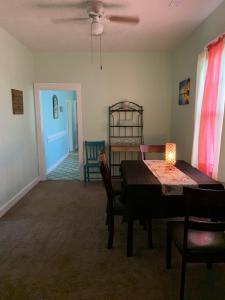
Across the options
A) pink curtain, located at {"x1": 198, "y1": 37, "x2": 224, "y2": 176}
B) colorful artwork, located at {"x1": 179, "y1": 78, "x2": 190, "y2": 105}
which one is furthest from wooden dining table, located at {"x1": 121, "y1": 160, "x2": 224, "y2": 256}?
colorful artwork, located at {"x1": 179, "y1": 78, "x2": 190, "y2": 105}

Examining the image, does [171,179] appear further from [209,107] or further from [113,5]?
[113,5]

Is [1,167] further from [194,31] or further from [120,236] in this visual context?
[194,31]

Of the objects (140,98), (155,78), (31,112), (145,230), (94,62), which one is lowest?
(145,230)

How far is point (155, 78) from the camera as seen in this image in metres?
4.69

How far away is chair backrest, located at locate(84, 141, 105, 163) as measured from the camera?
473 centimetres

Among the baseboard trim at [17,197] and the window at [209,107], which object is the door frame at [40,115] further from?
the window at [209,107]

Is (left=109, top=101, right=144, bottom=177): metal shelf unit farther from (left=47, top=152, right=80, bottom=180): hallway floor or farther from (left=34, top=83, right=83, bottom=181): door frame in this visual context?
(left=47, top=152, right=80, bottom=180): hallway floor

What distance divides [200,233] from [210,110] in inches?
62.7

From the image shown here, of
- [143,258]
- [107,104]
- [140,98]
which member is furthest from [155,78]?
[143,258]

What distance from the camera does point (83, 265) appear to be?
212 cm

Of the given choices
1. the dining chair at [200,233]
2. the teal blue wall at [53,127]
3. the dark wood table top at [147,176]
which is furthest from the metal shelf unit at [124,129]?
the dining chair at [200,233]

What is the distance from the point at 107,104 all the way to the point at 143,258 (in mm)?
3225

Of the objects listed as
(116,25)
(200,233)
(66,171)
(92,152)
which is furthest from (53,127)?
(200,233)

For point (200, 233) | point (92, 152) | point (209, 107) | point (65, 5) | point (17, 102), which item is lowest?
point (200, 233)
